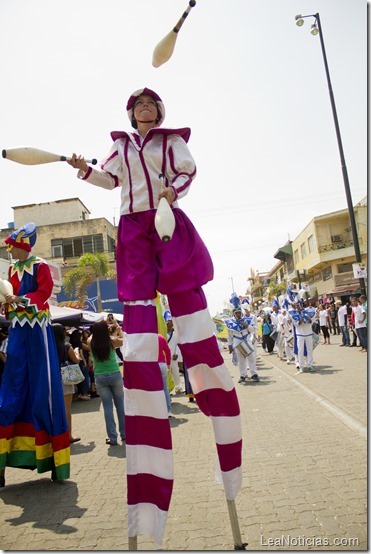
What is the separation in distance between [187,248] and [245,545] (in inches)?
58.9

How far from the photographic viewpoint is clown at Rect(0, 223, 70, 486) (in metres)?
3.53

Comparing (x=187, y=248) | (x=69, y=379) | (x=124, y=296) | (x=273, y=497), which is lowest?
(x=273, y=497)

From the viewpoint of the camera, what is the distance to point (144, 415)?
89.0 inches

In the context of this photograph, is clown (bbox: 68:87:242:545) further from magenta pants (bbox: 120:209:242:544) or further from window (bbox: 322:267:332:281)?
window (bbox: 322:267:332:281)

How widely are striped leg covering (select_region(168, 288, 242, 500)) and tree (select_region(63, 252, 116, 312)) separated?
2740cm

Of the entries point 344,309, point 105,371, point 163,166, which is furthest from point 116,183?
point 344,309

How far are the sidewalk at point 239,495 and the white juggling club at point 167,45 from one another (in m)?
2.61

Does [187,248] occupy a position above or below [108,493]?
above

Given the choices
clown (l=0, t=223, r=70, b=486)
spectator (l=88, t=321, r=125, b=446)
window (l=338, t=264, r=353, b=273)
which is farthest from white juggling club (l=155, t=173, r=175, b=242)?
window (l=338, t=264, r=353, b=273)

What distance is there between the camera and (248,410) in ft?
20.4

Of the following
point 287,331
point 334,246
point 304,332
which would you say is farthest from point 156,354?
point 334,246

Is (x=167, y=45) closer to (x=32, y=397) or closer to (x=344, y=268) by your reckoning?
(x=32, y=397)

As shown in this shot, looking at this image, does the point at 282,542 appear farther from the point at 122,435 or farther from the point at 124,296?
the point at 122,435

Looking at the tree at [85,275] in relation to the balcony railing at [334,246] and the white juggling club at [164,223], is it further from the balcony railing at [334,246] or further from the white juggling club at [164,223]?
the white juggling club at [164,223]
